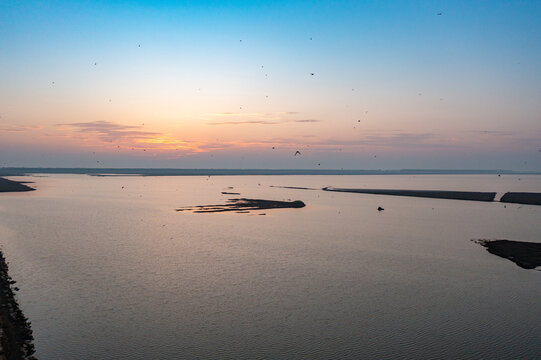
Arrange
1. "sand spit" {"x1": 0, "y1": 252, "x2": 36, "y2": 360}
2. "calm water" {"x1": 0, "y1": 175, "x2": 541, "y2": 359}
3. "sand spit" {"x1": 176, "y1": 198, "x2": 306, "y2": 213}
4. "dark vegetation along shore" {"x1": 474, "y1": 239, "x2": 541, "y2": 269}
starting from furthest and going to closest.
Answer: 1. "sand spit" {"x1": 176, "y1": 198, "x2": 306, "y2": 213}
2. "dark vegetation along shore" {"x1": 474, "y1": 239, "x2": 541, "y2": 269}
3. "calm water" {"x1": 0, "y1": 175, "x2": 541, "y2": 359}
4. "sand spit" {"x1": 0, "y1": 252, "x2": 36, "y2": 360}

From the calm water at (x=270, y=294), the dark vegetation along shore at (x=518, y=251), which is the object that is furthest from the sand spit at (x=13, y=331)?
the dark vegetation along shore at (x=518, y=251)

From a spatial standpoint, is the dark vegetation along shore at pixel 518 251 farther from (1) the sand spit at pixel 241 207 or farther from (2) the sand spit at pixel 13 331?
(1) the sand spit at pixel 241 207

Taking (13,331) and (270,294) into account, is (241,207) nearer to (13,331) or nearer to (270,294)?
(270,294)

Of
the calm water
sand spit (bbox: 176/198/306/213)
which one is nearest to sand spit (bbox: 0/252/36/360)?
the calm water

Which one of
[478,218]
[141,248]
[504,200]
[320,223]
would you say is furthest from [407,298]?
[504,200]

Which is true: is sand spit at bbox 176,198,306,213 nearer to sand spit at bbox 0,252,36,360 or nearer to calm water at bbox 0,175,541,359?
calm water at bbox 0,175,541,359

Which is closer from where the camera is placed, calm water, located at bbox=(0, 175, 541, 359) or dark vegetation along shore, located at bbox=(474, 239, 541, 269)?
calm water, located at bbox=(0, 175, 541, 359)
